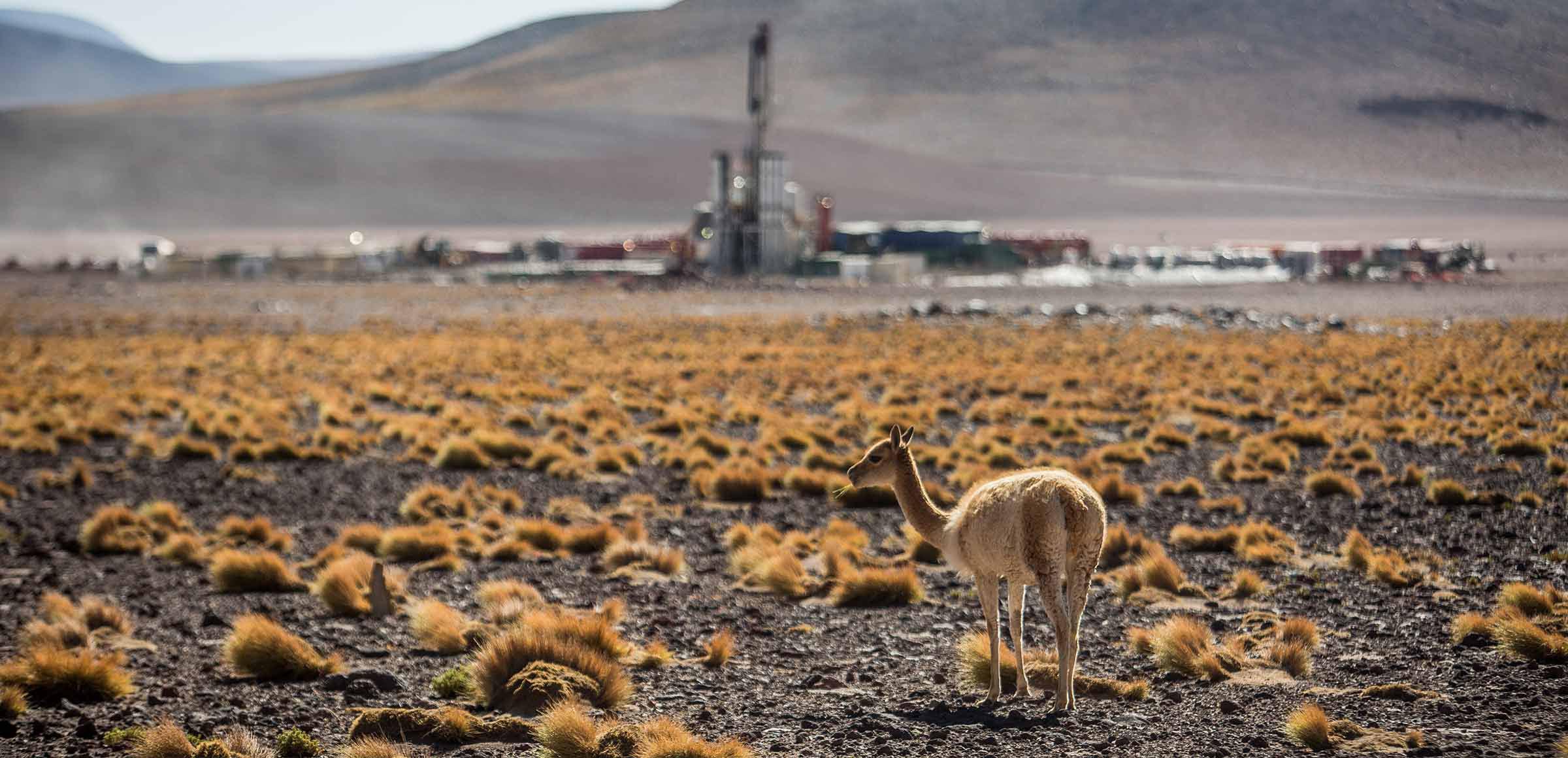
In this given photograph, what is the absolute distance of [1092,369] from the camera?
28812mm

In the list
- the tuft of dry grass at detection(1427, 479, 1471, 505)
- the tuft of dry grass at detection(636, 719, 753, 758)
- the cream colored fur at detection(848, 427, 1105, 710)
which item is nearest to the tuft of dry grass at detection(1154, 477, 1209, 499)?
the tuft of dry grass at detection(1427, 479, 1471, 505)

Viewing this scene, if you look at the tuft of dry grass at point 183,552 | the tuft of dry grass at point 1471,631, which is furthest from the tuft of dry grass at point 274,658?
the tuft of dry grass at point 1471,631

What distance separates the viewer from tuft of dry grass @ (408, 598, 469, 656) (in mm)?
9438

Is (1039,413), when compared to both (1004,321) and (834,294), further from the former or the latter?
(834,294)

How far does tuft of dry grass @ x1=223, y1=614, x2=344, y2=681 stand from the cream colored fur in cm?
349

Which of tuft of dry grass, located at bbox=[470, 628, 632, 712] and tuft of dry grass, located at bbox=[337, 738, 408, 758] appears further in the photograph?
tuft of dry grass, located at bbox=[470, 628, 632, 712]

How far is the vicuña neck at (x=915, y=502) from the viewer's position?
7.59 meters

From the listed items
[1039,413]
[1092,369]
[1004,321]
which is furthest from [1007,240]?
[1039,413]

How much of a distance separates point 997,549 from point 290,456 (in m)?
13.4

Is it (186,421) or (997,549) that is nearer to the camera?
(997,549)

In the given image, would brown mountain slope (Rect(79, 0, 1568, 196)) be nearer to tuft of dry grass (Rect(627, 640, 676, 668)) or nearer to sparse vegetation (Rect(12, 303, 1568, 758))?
sparse vegetation (Rect(12, 303, 1568, 758))

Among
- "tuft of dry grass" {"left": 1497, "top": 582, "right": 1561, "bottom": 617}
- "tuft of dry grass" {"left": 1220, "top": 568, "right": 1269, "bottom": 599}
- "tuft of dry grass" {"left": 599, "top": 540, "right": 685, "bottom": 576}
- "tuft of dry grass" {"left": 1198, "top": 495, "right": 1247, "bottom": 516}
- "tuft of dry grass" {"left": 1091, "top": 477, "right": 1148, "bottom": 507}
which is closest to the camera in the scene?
"tuft of dry grass" {"left": 1497, "top": 582, "right": 1561, "bottom": 617}

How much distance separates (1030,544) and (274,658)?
451 centimetres

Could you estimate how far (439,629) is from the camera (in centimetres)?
950
